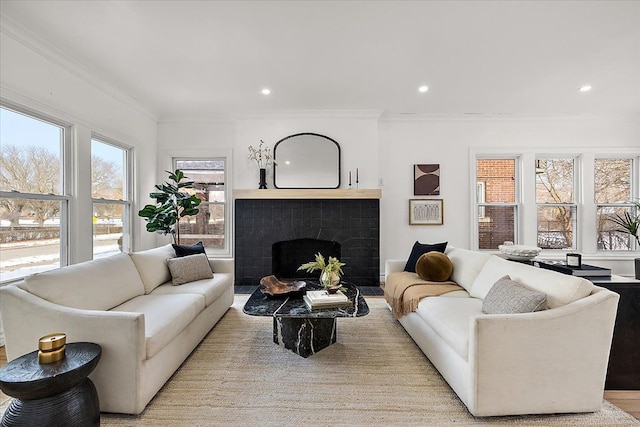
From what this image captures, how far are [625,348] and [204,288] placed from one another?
3.31 m

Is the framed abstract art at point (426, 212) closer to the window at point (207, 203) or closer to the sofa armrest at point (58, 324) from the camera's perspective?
the window at point (207, 203)

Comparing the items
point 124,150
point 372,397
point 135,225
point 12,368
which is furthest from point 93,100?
point 372,397

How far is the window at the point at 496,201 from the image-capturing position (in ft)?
16.2

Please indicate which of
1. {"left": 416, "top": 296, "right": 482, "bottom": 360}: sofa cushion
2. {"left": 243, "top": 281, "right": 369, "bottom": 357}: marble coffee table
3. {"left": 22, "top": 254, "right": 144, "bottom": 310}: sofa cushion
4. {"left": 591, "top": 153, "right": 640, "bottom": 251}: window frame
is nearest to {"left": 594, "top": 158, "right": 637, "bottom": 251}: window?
{"left": 591, "top": 153, "right": 640, "bottom": 251}: window frame

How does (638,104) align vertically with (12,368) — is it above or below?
above

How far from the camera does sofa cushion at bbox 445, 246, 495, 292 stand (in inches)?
107

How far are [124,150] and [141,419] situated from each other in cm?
380

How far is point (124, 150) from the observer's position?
4258 millimetres

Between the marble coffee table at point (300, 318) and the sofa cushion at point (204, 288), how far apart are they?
0.48 metres

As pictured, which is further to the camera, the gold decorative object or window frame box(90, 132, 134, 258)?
window frame box(90, 132, 134, 258)

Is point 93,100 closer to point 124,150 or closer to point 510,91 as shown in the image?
point 124,150

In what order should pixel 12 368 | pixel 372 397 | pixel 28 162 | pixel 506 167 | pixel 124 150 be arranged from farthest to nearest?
pixel 506 167, pixel 124 150, pixel 28 162, pixel 372 397, pixel 12 368

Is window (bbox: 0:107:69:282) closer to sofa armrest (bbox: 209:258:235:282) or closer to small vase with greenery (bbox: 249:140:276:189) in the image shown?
sofa armrest (bbox: 209:258:235:282)

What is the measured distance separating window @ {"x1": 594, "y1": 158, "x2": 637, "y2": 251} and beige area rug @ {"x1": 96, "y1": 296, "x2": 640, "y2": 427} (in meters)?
4.41
